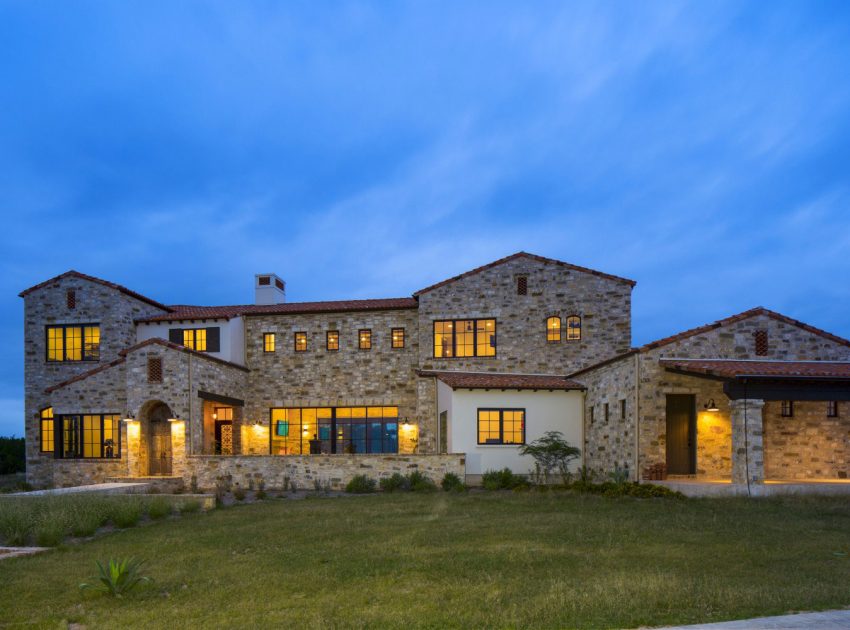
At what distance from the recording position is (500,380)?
2497 cm

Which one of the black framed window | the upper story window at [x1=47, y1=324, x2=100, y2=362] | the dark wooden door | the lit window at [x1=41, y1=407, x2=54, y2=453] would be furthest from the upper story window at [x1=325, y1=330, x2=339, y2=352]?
the dark wooden door

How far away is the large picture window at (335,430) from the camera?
94.8 ft

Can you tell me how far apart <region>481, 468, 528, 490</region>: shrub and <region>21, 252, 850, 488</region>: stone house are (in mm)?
1088

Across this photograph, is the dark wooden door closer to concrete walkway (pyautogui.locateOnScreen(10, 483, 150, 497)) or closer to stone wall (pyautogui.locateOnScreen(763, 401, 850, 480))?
stone wall (pyautogui.locateOnScreen(763, 401, 850, 480))

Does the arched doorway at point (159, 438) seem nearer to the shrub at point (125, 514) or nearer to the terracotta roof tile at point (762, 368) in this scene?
the shrub at point (125, 514)

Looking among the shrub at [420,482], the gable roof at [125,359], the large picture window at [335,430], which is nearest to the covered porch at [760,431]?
the shrub at [420,482]

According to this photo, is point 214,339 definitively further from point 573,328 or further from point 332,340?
point 573,328

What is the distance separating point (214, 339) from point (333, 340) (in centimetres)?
470

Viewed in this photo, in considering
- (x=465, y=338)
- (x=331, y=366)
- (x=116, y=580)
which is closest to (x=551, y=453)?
(x=465, y=338)

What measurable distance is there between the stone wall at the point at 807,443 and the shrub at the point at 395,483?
1061 centimetres

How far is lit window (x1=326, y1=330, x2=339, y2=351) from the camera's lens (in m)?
29.5

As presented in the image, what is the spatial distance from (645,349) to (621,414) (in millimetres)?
2432

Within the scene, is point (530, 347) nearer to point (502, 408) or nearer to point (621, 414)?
point (502, 408)

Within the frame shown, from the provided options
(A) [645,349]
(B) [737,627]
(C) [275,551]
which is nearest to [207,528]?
(C) [275,551]
